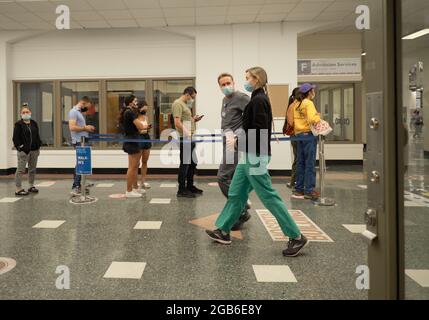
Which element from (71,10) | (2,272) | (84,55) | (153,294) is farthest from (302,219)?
(84,55)

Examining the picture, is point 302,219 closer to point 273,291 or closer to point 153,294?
point 273,291

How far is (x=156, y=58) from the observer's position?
8617 mm

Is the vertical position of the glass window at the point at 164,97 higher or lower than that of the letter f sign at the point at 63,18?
lower

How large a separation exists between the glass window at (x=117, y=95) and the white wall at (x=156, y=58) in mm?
228

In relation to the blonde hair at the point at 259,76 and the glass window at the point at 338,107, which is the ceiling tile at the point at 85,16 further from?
the glass window at the point at 338,107

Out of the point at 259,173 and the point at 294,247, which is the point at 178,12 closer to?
the point at 259,173

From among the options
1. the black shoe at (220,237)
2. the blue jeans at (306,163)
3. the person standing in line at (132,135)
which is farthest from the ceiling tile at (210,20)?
the black shoe at (220,237)

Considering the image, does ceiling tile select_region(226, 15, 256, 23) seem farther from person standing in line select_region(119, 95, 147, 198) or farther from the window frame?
person standing in line select_region(119, 95, 147, 198)

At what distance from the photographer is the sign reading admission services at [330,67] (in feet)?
31.7

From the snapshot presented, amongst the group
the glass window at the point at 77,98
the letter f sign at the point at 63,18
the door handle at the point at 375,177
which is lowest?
the door handle at the point at 375,177

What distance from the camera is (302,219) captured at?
423 cm

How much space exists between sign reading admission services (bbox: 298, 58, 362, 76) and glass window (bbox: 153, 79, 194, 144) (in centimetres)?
312

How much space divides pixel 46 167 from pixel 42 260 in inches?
258

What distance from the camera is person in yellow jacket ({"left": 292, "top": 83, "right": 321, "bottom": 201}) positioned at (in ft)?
16.9
